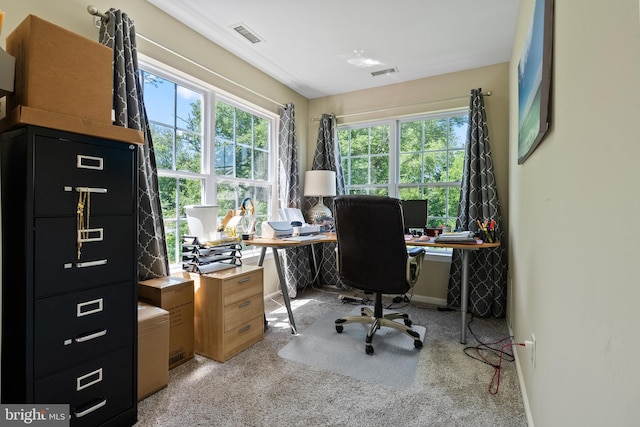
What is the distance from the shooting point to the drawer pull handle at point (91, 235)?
130 cm

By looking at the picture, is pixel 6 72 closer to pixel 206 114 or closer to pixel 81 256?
pixel 81 256

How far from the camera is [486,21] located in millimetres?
2445

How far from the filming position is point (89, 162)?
1.33 m

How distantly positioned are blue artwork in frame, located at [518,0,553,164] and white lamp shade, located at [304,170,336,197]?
215 centimetres

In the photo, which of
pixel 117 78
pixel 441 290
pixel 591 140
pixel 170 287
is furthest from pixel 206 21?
pixel 441 290

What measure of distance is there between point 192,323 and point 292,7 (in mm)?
2393

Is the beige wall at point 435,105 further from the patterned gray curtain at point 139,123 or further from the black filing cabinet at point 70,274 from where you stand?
the black filing cabinet at point 70,274

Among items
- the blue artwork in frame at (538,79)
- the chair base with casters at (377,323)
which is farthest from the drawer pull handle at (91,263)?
the blue artwork in frame at (538,79)

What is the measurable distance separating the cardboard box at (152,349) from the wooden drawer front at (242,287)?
41 centimetres

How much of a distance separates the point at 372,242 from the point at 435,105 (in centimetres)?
207

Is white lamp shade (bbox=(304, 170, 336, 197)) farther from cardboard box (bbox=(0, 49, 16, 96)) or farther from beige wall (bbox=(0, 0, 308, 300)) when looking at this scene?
cardboard box (bbox=(0, 49, 16, 96))

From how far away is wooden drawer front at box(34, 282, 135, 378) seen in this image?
1.19 m

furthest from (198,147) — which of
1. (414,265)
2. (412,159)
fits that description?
(412,159)

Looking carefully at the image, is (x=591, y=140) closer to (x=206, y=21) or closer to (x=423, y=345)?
→ (x=423, y=345)
